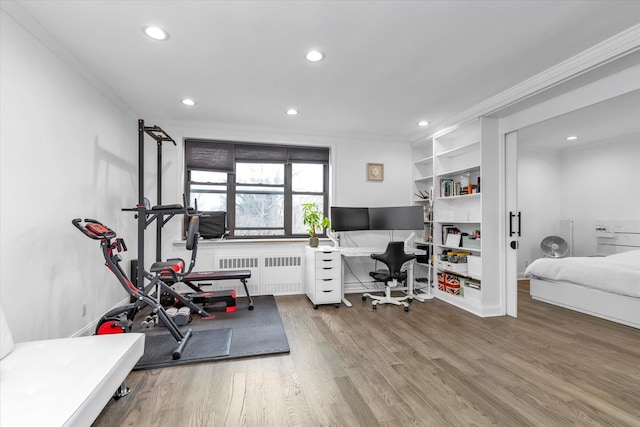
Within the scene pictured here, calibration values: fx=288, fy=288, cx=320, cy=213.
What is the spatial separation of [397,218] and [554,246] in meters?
3.05

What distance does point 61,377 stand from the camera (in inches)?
52.3

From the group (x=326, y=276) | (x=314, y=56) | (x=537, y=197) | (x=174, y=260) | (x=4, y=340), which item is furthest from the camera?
(x=537, y=197)

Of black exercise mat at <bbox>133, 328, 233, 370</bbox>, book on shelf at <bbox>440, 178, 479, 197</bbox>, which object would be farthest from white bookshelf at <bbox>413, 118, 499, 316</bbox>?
black exercise mat at <bbox>133, 328, 233, 370</bbox>

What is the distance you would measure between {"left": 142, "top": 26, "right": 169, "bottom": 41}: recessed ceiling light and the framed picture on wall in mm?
3367

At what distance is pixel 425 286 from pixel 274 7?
420cm

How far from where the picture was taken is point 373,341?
2.77 metres

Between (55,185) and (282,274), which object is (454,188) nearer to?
(282,274)

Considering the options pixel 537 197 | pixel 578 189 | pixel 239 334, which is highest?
pixel 578 189

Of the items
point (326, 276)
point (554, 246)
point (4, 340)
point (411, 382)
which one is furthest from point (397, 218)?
point (4, 340)

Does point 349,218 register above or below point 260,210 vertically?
below

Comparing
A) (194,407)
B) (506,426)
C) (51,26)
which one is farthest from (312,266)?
(51,26)

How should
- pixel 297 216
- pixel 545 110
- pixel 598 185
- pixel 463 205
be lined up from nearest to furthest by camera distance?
1. pixel 545 110
2. pixel 463 205
3. pixel 297 216
4. pixel 598 185

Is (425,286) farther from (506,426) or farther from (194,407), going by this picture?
(194,407)

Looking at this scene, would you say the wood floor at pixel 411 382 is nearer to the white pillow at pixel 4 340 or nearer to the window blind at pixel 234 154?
the white pillow at pixel 4 340
